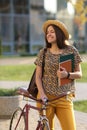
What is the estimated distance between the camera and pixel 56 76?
16.8 feet

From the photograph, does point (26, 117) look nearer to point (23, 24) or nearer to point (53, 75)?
point (53, 75)

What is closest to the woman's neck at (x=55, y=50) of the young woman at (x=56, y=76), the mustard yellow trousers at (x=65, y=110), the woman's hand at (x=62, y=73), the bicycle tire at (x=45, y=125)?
the young woman at (x=56, y=76)

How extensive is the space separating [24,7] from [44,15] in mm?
1693

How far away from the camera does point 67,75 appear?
4992 millimetres

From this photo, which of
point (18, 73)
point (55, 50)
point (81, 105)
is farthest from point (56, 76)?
point (18, 73)

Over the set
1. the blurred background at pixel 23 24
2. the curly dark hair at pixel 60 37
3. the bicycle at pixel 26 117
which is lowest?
the blurred background at pixel 23 24

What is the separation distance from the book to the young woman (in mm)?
38

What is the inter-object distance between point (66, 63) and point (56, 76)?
173mm

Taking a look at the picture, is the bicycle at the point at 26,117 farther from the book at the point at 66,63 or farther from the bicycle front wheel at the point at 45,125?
the book at the point at 66,63

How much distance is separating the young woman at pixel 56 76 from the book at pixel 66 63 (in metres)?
0.04

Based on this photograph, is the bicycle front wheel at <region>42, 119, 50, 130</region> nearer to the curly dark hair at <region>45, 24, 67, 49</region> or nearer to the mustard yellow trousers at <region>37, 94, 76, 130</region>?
the mustard yellow trousers at <region>37, 94, 76, 130</region>

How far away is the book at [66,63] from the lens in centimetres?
507

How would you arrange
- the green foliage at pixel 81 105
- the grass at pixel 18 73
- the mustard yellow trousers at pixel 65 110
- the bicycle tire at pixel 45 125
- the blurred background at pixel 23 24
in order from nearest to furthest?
the bicycle tire at pixel 45 125
the mustard yellow trousers at pixel 65 110
the green foliage at pixel 81 105
the grass at pixel 18 73
the blurred background at pixel 23 24

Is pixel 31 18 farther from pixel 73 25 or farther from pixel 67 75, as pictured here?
pixel 67 75
